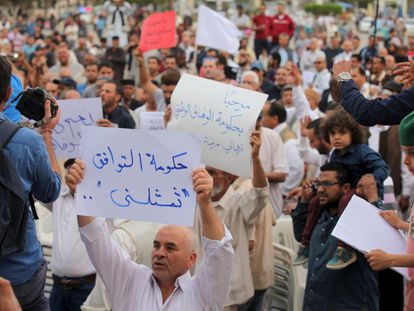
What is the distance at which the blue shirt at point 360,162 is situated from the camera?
5.36m

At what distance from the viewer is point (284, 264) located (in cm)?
668

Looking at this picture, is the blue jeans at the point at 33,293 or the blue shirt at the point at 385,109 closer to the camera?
the blue jeans at the point at 33,293

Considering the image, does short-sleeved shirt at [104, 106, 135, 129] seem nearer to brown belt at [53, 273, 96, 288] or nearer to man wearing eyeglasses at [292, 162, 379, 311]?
brown belt at [53, 273, 96, 288]

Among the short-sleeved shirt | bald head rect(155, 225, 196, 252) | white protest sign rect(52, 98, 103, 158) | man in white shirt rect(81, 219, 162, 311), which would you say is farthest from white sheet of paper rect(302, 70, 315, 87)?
bald head rect(155, 225, 196, 252)

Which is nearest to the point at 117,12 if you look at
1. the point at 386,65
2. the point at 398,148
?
the point at 386,65

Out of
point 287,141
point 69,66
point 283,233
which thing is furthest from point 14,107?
point 69,66

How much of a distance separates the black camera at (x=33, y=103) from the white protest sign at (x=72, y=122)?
151 cm

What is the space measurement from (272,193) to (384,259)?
3.42 meters

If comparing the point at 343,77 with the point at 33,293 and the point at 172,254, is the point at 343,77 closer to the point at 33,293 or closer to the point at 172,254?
the point at 172,254

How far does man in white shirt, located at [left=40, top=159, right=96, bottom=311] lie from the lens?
587 centimetres

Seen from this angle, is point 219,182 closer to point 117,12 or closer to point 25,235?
point 25,235

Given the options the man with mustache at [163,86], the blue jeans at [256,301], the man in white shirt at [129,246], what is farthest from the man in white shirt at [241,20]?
the man in white shirt at [129,246]

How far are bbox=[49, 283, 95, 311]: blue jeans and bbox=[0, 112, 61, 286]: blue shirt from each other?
174 centimetres

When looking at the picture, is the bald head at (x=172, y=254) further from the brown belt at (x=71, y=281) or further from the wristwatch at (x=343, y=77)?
the brown belt at (x=71, y=281)
